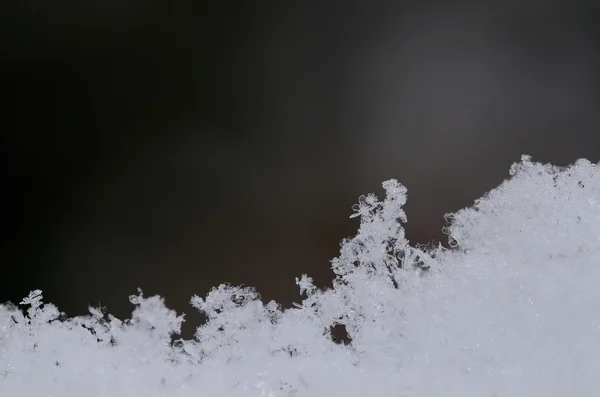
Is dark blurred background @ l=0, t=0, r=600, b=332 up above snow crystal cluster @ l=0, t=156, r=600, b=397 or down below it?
above

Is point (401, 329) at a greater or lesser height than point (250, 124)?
lesser

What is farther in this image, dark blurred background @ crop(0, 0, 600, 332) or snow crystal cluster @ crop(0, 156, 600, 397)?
dark blurred background @ crop(0, 0, 600, 332)

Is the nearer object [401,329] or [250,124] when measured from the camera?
[401,329]

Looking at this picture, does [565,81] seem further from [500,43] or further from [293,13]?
[293,13]
